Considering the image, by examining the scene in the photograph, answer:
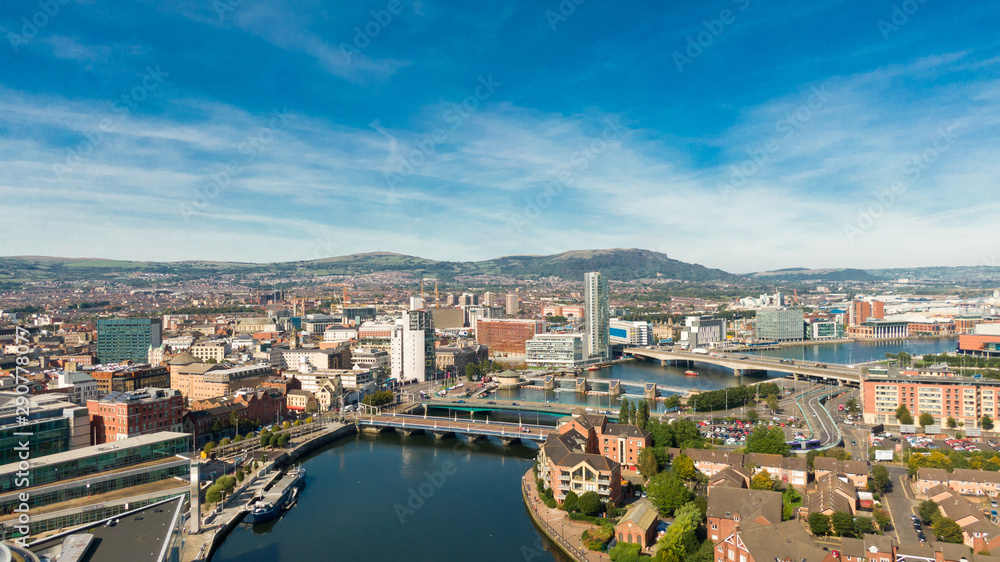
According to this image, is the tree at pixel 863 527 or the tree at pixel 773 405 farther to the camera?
the tree at pixel 773 405

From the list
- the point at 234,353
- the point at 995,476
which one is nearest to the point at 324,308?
the point at 234,353

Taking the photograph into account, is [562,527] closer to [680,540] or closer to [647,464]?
[680,540]

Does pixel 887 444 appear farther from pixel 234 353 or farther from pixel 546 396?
pixel 234 353

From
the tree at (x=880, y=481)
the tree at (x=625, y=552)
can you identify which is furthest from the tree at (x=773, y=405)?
the tree at (x=625, y=552)

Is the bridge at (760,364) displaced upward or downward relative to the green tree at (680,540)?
downward

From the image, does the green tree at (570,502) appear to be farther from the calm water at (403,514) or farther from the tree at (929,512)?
the tree at (929,512)

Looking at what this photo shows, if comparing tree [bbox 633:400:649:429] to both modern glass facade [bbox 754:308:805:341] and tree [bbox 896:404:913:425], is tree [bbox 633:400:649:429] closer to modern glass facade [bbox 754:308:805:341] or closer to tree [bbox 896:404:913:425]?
tree [bbox 896:404:913:425]
